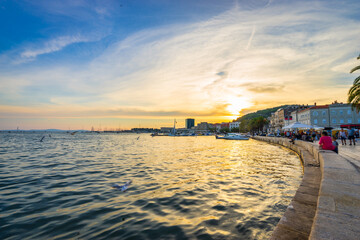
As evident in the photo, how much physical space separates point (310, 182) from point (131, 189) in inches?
283

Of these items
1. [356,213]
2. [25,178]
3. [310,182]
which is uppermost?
[356,213]

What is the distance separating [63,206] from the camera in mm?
6695

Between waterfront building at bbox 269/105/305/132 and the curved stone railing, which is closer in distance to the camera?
the curved stone railing

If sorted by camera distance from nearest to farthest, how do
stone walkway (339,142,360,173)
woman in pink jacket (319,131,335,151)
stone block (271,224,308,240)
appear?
stone block (271,224,308,240) < stone walkway (339,142,360,173) < woman in pink jacket (319,131,335,151)

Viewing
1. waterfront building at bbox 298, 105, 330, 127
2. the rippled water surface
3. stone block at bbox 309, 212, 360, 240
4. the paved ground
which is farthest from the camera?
waterfront building at bbox 298, 105, 330, 127

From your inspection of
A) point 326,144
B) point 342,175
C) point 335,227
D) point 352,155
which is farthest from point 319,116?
point 335,227

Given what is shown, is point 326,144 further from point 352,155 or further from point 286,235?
point 286,235

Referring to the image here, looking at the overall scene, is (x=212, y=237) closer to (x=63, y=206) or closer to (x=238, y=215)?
(x=238, y=215)

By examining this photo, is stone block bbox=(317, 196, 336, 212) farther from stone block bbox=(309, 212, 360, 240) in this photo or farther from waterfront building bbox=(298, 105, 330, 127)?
waterfront building bbox=(298, 105, 330, 127)

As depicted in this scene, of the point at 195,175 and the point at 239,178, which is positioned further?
the point at 195,175

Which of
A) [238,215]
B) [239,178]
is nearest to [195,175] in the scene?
[239,178]

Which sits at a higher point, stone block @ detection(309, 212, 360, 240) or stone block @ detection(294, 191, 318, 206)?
stone block @ detection(309, 212, 360, 240)

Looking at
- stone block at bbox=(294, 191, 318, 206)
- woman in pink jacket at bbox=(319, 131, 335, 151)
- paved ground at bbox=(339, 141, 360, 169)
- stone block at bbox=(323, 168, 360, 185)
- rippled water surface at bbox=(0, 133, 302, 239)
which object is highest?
woman in pink jacket at bbox=(319, 131, 335, 151)

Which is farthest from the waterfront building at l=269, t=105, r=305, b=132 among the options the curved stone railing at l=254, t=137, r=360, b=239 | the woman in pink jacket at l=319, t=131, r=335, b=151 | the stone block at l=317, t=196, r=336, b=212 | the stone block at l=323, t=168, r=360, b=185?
the stone block at l=317, t=196, r=336, b=212
